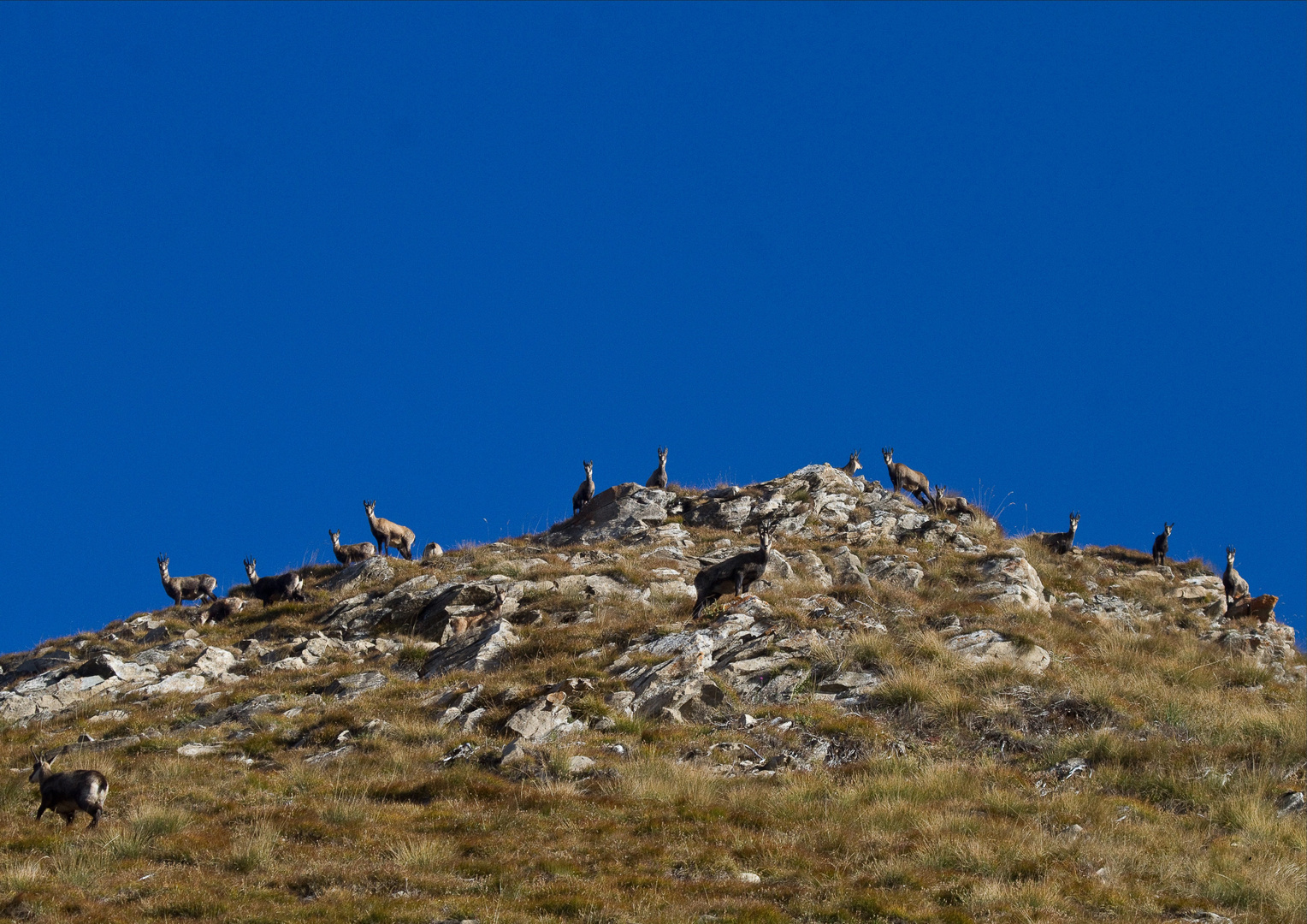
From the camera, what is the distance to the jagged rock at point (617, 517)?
35469 mm

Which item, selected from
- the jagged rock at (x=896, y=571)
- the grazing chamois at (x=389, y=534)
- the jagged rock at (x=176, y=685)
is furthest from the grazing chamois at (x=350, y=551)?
the jagged rock at (x=896, y=571)

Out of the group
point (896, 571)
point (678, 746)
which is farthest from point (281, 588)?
point (678, 746)

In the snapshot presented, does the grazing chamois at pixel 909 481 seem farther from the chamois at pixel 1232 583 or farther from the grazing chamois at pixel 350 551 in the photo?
the grazing chamois at pixel 350 551

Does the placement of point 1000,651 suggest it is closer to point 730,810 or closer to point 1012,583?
point 1012,583

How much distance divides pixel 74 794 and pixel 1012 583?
20740mm

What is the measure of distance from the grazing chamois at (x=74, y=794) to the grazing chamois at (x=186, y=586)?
20.7 metres

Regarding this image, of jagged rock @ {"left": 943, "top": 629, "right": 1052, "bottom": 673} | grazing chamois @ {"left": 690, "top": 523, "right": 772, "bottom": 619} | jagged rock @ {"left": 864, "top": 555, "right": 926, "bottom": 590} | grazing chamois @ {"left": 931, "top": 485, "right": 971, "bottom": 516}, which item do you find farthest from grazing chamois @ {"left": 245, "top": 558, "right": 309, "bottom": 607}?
grazing chamois @ {"left": 931, "top": 485, "right": 971, "bottom": 516}

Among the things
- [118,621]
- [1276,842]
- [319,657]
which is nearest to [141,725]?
[319,657]

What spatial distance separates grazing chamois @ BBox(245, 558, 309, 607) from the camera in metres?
30.9

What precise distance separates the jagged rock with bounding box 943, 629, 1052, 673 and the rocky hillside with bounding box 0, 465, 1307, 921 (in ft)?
1.06

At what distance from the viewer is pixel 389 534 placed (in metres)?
36.9

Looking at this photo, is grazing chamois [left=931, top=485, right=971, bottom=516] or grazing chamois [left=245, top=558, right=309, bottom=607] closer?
grazing chamois [left=245, top=558, right=309, bottom=607]

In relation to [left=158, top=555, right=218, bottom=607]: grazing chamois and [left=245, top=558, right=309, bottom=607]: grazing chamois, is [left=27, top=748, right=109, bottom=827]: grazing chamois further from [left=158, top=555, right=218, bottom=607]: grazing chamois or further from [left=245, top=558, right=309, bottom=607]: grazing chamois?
[left=158, top=555, right=218, bottom=607]: grazing chamois

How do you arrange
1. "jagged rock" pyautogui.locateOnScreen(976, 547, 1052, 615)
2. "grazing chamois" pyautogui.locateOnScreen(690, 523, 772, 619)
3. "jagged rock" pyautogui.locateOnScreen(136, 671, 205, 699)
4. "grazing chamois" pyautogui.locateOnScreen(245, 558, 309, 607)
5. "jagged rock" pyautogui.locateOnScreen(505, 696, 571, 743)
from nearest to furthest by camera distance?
"jagged rock" pyautogui.locateOnScreen(505, 696, 571, 743), "jagged rock" pyautogui.locateOnScreen(136, 671, 205, 699), "grazing chamois" pyautogui.locateOnScreen(690, 523, 772, 619), "jagged rock" pyautogui.locateOnScreen(976, 547, 1052, 615), "grazing chamois" pyautogui.locateOnScreen(245, 558, 309, 607)
